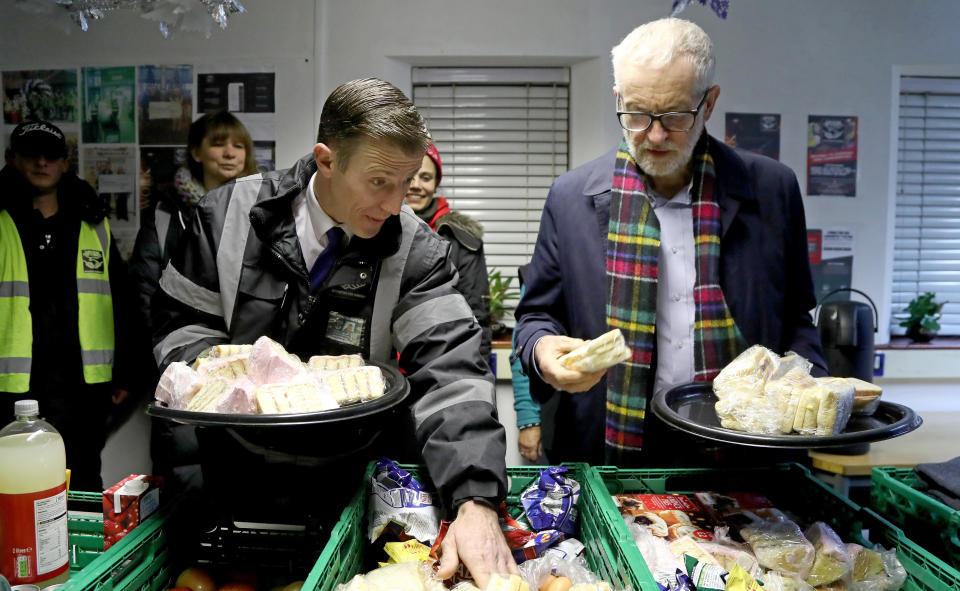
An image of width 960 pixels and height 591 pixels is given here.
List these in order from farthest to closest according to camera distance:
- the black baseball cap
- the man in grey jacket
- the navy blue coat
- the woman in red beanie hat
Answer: the woman in red beanie hat < the black baseball cap < the navy blue coat < the man in grey jacket

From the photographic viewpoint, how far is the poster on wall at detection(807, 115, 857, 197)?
3.56m

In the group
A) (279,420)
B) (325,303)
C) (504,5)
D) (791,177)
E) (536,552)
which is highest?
(504,5)

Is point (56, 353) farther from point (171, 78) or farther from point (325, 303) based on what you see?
point (325, 303)

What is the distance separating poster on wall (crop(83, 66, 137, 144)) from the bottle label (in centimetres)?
298

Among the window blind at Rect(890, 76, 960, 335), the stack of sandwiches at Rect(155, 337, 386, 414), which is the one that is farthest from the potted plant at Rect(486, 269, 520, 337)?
the stack of sandwiches at Rect(155, 337, 386, 414)

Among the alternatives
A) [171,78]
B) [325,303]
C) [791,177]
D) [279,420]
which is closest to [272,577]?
[279,420]

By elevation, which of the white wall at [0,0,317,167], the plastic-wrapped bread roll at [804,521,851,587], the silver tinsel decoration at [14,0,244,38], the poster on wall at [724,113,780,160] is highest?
the white wall at [0,0,317,167]

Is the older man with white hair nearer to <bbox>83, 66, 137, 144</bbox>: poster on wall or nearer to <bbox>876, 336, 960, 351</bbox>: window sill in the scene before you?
<bbox>876, 336, 960, 351</bbox>: window sill

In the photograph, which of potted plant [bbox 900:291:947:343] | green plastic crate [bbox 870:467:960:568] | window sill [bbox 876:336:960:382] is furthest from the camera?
potted plant [bbox 900:291:947:343]

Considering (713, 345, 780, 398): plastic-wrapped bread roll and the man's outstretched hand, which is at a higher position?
(713, 345, 780, 398): plastic-wrapped bread roll

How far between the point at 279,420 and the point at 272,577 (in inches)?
16.2

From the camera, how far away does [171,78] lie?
3449 mm

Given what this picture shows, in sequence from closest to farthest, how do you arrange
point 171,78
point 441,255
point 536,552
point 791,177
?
1. point 536,552
2. point 441,255
3. point 791,177
4. point 171,78

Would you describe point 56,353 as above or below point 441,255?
below
